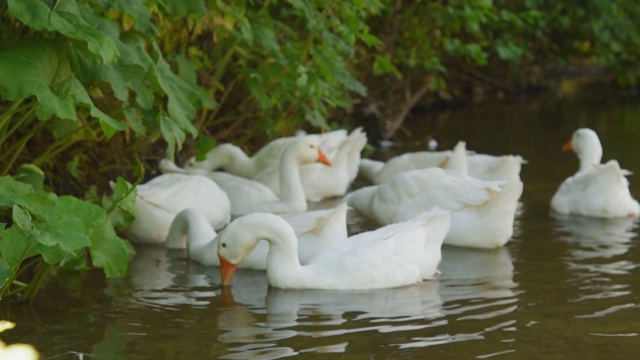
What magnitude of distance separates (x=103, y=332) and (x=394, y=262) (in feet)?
6.57

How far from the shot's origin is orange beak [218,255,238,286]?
791 cm

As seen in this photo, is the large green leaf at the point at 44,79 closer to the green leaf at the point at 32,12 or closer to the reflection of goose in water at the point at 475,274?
the green leaf at the point at 32,12

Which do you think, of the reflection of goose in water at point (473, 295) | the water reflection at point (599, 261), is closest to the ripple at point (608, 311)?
the water reflection at point (599, 261)

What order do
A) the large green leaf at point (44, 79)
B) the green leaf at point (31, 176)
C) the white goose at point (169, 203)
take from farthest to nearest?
1. the white goose at point (169, 203)
2. the green leaf at point (31, 176)
3. the large green leaf at point (44, 79)

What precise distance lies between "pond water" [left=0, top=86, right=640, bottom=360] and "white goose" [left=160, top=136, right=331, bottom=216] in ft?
4.78

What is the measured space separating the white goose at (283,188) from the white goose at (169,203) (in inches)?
14.8

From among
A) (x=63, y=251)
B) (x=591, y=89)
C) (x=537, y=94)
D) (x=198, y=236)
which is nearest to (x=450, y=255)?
→ (x=198, y=236)

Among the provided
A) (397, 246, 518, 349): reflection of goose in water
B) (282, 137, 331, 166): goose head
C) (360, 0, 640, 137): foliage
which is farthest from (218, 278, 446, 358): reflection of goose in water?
(360, 0, 640, 137): foliage

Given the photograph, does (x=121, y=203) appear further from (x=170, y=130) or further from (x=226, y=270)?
(x=226, y=270)

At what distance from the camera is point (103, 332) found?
6664 mm

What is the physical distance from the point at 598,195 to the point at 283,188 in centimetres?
266

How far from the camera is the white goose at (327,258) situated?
772cm

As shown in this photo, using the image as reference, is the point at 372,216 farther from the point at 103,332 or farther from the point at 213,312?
the point at 103,332

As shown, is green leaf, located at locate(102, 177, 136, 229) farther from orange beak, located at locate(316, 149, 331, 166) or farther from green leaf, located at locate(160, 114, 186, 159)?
orange beak, located at locate(316, 149, 331, 166)
